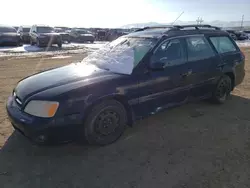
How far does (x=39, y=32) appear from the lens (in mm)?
18359

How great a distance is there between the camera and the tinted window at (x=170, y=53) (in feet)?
12.2

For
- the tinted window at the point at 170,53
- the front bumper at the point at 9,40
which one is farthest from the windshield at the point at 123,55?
the front bumper at the point at 9,40

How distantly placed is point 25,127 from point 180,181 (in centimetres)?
194

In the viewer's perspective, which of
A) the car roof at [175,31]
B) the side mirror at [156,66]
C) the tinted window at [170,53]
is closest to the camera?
the side mirror at [156,66]

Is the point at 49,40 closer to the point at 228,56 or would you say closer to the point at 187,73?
the point at 228,56

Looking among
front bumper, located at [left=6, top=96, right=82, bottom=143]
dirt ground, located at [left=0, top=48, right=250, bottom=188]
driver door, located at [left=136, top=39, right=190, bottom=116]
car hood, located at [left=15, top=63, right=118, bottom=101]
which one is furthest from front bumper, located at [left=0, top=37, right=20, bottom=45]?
driver door, located at [left=136, top=39, right=190, bottom=116]

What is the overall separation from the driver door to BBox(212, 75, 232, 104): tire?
102 cm

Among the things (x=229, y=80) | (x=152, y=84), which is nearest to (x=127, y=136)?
(x=152, y=84)

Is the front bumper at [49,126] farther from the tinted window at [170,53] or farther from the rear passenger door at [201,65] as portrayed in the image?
the rear passenger door at [201,65]

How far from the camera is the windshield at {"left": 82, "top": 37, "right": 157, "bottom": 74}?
360 centimetres

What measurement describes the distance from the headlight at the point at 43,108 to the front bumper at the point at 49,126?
5 cm

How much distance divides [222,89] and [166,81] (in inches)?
70.7

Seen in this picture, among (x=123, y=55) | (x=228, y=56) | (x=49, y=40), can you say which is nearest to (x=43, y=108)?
(x=123, y=55)

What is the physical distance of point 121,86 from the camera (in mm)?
3281
